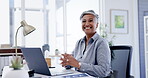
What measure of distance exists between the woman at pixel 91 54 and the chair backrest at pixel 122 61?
13.2 inches

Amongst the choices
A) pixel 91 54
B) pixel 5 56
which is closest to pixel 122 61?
pixel 91 54

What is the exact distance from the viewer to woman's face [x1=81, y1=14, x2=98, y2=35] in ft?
5.93

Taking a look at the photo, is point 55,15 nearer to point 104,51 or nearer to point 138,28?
point 138,28

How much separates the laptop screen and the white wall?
330cm

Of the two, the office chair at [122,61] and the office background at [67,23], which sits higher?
the office background at [67,23]

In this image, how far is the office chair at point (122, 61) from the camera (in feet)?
6.30

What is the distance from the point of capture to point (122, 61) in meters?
1.96

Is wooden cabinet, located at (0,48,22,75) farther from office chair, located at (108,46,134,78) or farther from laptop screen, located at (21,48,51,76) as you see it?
office chair, located at (108,46,134,78)

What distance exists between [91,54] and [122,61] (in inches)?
17.1

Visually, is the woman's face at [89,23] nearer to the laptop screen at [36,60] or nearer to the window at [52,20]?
the laptop screen at [36,60]

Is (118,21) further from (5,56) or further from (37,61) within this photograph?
(37,61)

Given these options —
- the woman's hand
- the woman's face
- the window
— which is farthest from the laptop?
the window

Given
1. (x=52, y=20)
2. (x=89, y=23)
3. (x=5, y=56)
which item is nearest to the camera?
(x=89, y=23)

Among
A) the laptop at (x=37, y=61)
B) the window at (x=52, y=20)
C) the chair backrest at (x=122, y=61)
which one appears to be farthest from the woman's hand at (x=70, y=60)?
the window at (x=52, y=20)
